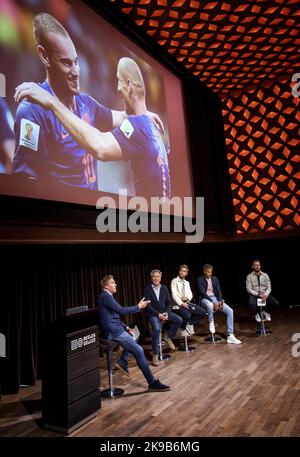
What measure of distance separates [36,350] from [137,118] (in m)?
3.59

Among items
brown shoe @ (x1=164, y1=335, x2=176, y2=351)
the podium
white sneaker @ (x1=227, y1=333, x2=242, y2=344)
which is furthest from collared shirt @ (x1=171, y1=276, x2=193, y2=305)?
the podium

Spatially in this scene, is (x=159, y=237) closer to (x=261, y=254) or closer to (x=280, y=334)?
(x=280, y=334)

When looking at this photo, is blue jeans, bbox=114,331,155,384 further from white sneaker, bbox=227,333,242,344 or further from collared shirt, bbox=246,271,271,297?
collared shirt, bbox=246,271,271,297

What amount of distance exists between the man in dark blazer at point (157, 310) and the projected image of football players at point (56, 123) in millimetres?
1504

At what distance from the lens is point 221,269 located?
388 inches

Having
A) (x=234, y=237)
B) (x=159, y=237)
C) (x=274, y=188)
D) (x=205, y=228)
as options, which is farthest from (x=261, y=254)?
(x=159, y=237)

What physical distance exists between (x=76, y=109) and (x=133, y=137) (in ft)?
4.01

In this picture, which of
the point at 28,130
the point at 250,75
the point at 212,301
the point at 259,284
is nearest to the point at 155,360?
the point at 212,301

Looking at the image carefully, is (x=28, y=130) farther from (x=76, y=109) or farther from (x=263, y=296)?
(x=263, y=296)

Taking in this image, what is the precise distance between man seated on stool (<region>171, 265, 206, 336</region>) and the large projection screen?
57.4 inches

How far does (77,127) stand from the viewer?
443 centimetres

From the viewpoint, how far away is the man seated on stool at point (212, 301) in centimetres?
545

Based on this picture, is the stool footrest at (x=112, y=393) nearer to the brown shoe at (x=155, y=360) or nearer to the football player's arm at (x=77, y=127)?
the brown shoe at (x=155, y=360)

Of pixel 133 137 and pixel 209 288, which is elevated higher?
pixel 133 137
